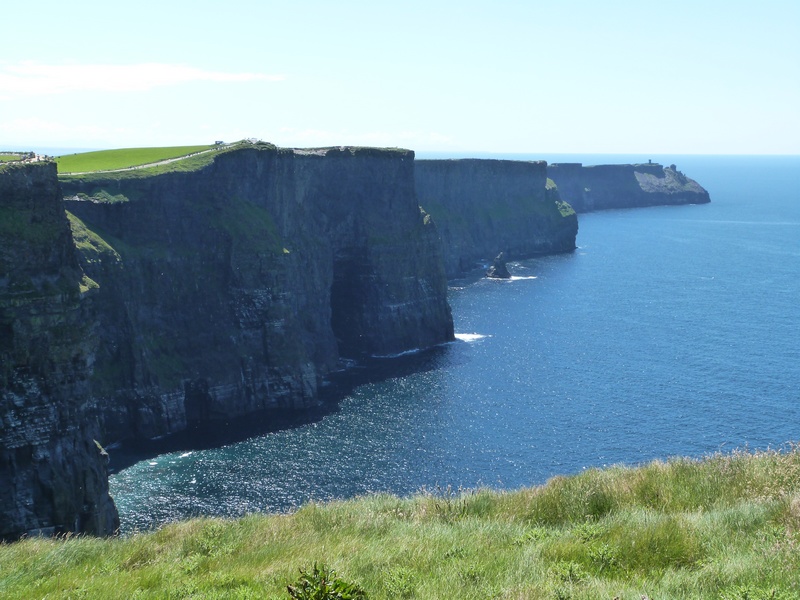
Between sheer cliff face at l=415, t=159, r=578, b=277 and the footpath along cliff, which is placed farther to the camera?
sheer cliff face at l=415, t=159, r=578, b=277

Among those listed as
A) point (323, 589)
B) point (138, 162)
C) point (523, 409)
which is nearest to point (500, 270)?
point (523, 409)

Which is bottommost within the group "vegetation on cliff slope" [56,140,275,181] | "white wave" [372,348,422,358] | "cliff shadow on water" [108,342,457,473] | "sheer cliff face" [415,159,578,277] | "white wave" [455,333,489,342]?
"cliff shadow on water" [108,342,457,473]

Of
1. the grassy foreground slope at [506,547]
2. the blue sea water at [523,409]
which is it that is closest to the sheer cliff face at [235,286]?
the blue sea water at [523,409]

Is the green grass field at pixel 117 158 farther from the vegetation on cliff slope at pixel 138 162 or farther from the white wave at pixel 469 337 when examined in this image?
the white wave at pixel 469 337

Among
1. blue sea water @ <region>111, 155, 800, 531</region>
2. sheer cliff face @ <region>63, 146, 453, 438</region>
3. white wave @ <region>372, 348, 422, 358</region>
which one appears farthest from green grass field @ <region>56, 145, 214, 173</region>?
white wave @ <region>372, 348, 422, 358</region>

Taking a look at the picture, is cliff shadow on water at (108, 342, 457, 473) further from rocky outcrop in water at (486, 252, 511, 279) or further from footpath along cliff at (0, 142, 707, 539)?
rocky outcrop in water at (486, 252, 511, 279)

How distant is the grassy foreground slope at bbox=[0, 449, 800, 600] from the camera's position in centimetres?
1448

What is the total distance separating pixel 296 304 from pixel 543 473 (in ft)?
124

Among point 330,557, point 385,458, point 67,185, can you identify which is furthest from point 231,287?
point 330,557

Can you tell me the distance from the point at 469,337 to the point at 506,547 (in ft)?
317

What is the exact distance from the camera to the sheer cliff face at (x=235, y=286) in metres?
75.2

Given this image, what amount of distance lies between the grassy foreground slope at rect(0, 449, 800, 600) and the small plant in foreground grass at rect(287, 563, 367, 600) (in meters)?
0.88

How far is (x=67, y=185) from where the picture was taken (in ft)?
252

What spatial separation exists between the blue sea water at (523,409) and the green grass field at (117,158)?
3231 cm
